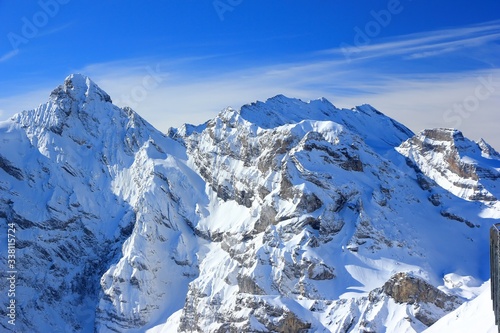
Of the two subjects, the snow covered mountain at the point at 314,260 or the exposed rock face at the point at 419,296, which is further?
the snow covered mountain at the point at 314,260

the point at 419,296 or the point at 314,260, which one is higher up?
the point at 314,260

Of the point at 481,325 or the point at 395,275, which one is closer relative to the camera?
the point at 481,325

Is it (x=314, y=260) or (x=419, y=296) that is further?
(x=314, y=260)

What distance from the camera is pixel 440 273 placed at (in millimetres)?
167125

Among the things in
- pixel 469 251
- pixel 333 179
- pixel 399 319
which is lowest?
pixel 399 319

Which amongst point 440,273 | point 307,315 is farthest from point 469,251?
point 307,315

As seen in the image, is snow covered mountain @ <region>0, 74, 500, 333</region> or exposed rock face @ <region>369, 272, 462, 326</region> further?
snow covered mountain @ <region>0, 74, 500, 333</region>

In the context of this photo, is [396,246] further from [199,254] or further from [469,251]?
[199,254]

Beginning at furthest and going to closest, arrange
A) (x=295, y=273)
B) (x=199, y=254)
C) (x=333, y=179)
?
(x=199, y=254) < (x=333, y=179) < (x=295, y=273)

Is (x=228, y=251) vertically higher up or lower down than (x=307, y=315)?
higher up

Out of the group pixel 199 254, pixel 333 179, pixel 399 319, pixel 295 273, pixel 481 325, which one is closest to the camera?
pixel 481 325

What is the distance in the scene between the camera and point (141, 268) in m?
195

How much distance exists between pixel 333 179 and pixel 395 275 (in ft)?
123

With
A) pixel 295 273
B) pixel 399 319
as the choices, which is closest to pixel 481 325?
pixel 399 319
